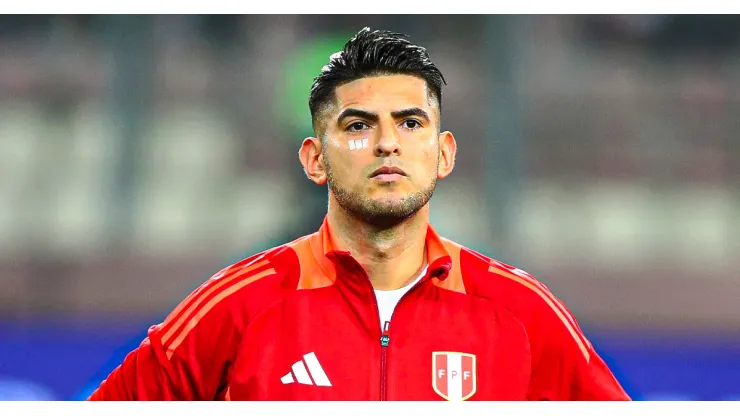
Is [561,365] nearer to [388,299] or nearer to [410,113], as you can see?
[388,299]

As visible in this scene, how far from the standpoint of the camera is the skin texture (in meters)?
2.21

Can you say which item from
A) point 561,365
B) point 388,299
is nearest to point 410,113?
point 388,299

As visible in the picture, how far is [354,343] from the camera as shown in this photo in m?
2.20

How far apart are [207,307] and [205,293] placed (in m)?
0.06

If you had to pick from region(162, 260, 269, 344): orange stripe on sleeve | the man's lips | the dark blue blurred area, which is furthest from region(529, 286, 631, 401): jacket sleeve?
the dark blue blurred area

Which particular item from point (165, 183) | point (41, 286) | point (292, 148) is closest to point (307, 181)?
point (292, 148)

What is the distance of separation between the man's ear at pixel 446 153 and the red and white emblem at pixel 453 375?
0.58m

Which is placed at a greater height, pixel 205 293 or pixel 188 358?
pixel 205 293

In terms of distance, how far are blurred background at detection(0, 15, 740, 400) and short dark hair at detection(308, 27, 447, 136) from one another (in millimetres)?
1138

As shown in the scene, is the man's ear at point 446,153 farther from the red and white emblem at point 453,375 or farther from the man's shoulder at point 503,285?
the red and white emblem at point 453,375

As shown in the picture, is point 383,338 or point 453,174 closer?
point 383,338

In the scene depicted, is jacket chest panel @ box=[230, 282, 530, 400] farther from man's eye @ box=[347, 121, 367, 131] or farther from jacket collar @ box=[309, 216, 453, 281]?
man's eye @ box=[347, 121, 367, 131]

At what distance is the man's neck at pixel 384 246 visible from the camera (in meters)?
2.30
